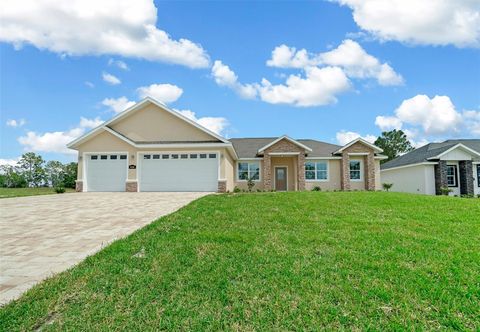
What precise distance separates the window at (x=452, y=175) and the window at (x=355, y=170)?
6.58 metres

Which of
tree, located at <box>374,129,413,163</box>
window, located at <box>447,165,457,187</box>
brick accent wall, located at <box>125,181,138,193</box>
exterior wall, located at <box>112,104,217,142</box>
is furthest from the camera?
tree, located at <box>374,129,413,163</box>

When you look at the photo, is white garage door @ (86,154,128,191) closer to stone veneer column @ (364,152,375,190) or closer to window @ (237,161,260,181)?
window @ (237,161,260,181)

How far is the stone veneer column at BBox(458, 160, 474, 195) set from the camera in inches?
818

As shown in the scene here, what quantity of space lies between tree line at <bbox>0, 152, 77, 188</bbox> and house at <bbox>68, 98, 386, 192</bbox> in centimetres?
2016

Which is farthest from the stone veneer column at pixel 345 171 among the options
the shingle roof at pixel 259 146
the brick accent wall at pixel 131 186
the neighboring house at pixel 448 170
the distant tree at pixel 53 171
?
the distant tree at pixel 53 171

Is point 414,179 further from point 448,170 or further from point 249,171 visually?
point 249,171

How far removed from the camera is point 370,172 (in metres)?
21.1

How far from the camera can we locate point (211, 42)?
42.1ft

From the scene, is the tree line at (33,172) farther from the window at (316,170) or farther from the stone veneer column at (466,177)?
the stone veneer column at (466,177)

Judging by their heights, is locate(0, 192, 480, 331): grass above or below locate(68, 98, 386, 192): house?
below

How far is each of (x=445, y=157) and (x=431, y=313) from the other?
22516 millimetres

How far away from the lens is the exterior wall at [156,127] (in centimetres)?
1894

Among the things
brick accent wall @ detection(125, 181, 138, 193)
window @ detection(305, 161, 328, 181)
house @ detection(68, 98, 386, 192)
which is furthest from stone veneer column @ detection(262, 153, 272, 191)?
brick accent wall @ detection(125, 181, 138, 193)

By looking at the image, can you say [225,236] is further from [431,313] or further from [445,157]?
[445,157]
